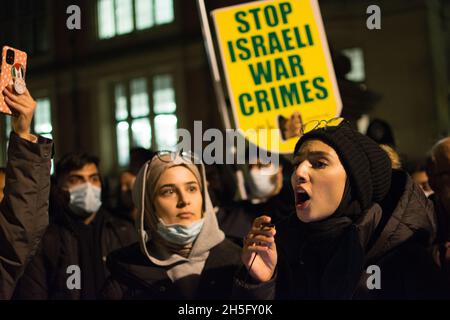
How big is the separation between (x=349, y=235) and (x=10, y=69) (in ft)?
4.23

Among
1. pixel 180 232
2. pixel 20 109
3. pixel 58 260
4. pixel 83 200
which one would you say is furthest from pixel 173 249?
pixel 83 200

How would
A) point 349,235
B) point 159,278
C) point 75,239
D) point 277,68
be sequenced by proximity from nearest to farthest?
point 349,235 < point 159,278 < point 277,68 < point 75,239

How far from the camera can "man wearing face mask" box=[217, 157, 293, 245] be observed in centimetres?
362

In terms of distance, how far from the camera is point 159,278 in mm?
2844

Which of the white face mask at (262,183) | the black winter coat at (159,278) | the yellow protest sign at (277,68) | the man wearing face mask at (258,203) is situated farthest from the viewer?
the white face mask at (262,183)

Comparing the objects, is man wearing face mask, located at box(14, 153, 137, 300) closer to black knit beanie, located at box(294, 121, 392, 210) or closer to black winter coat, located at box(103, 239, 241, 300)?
black winter coat, located at box(103, 239, 241, 300)

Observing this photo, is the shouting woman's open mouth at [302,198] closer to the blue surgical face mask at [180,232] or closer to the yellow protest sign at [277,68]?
the blue surgical face mask at [180,232]

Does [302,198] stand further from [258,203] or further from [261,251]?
[258,203]

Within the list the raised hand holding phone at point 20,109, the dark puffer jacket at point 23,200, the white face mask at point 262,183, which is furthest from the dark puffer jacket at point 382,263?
the white face mask at point 262,183

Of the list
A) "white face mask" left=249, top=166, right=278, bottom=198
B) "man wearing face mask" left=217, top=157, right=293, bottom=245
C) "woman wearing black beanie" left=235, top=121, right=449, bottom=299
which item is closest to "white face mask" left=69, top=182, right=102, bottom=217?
"man wearing face mask" left=217, top=157, right=293, bottom=245

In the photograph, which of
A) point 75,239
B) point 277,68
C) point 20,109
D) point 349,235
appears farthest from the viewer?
point 75,239

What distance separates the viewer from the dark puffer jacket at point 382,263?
2.22m

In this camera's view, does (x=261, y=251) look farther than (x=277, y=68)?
No
